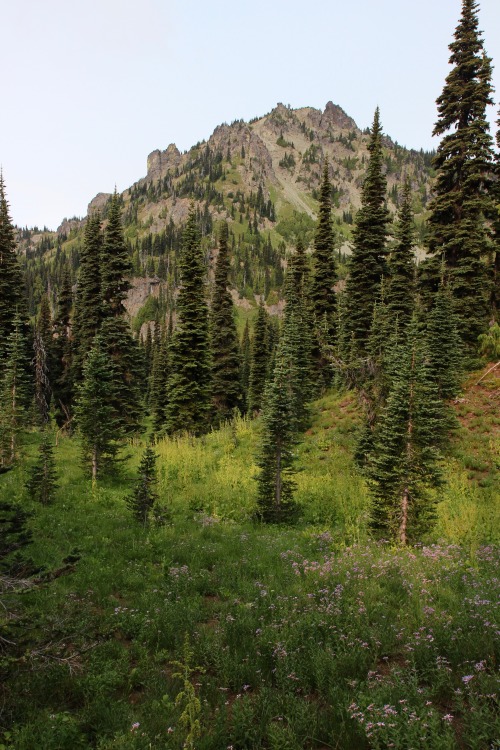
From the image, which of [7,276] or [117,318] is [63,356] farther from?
[117,318]

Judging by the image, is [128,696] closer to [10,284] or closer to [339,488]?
[339,488]

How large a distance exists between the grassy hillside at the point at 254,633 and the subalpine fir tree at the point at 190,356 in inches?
576

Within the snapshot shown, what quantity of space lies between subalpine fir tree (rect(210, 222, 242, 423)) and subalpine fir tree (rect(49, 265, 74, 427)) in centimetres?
1478

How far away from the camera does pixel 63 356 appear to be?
45.6 meters

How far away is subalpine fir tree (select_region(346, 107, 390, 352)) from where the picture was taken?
2798cm

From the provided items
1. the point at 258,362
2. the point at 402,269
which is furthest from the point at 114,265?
the point at 258,362

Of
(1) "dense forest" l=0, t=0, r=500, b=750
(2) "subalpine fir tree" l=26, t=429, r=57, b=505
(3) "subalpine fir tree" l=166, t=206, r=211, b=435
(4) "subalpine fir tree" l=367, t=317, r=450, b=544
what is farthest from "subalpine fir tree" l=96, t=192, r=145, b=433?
(4) "subalpine fir tree" l=367, t=317, r=450, b=544

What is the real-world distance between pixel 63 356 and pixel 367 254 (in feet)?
114

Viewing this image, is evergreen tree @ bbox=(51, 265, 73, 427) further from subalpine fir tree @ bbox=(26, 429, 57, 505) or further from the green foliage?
the green foliage

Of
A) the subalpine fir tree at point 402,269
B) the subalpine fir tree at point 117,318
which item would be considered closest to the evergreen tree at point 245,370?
the subalpine fir tree at point 117,318

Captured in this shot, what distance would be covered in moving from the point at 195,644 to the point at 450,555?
5.74 meters

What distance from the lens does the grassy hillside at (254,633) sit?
4.24 metres

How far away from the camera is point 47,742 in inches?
163

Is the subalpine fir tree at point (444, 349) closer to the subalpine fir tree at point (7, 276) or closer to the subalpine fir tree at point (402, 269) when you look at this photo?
the subalpine fir tree at point (402, 269)
